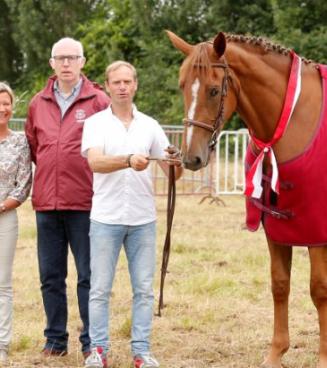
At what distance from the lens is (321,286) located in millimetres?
4672

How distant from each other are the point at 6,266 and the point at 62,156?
76cm

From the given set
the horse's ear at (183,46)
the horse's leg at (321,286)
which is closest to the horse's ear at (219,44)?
the horse's ear at (183,46)

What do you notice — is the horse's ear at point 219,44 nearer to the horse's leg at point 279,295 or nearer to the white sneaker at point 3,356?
the horse's leg at point 279,295

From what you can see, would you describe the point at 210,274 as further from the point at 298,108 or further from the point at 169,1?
the point at 169,1

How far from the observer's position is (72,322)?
5.91m

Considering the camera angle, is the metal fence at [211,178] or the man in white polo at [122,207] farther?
the metal fence at [211,178]

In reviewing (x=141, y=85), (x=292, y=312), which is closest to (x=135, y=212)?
(x=292, y=312)

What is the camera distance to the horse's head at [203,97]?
13.5 feet

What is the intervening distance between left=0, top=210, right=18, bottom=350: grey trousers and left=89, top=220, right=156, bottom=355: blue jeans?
0.60 m

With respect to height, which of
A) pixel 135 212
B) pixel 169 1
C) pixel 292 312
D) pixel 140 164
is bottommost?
pixel 292 312

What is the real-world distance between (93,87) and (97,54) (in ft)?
76.8

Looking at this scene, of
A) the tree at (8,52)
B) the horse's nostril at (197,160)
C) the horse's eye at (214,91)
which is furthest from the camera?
the tree at (8,52)

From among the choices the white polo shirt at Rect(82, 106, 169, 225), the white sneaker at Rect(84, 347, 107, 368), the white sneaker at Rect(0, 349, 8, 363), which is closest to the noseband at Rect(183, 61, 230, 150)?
the white polo shirt at Rect(82, 106, 169, 225)

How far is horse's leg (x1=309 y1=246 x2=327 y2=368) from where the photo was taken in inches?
181
